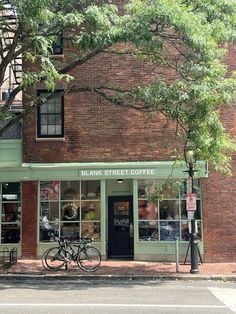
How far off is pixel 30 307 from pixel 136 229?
8.75m

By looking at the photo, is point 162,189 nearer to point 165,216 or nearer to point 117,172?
point 165,216

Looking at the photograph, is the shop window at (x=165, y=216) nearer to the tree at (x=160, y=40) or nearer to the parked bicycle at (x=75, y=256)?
the parked bicycle at (x=75, y=256)

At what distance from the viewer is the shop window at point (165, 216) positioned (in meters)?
18.6

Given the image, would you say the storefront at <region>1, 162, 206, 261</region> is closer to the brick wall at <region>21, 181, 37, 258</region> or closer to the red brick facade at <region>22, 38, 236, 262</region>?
the brick wall at <region>21, 181, 37, 258</region>

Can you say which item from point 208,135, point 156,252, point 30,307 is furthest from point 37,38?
point 156,252

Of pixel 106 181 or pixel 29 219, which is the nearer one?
pixel 29 219

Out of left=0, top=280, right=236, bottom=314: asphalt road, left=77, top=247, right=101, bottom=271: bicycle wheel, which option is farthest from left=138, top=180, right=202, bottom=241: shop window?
left=0, top=280, right=236, bottom=314: asphalt road

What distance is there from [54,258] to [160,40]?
7299mm

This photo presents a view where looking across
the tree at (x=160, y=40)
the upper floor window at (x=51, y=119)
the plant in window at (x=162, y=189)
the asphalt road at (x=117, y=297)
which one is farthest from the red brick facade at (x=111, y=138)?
the asphalt road at (x=117, y=297)

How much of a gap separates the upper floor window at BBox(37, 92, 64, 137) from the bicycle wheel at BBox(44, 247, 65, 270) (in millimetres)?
4714

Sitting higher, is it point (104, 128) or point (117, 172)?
point (104, 128)

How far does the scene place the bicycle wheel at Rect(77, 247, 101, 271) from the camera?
16.0 m

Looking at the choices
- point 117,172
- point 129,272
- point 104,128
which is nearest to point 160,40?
point 104,128

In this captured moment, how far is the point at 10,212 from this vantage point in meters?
19.4
